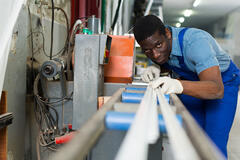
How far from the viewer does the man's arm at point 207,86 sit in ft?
3.24

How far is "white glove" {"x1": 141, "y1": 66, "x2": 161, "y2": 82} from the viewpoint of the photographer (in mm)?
1665

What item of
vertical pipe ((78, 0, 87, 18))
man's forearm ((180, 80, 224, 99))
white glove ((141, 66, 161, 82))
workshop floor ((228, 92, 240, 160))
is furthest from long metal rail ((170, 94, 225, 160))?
workshop floor ((228, 92, 240, 160))

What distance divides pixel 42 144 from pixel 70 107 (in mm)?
264

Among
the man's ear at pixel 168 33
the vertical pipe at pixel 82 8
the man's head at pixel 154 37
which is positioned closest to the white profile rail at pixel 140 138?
the man's head at pixel 154 37

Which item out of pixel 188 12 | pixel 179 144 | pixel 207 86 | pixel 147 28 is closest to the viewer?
pixel 179 144

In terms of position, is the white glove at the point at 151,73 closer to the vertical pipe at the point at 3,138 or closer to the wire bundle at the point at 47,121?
the wire bundle at the point at 47,121

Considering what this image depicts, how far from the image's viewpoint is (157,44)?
4.09ft

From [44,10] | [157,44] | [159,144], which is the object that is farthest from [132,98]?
[44,10]

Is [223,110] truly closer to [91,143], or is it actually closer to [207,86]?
[207,86]

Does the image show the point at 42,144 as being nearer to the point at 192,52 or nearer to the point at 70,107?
the point at 70,107

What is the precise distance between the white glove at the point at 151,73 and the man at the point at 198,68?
0.03m

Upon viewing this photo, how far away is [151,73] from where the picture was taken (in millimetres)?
1688

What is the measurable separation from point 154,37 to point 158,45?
0.22ft

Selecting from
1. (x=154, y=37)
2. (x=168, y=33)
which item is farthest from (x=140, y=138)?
(x=168, y=33)
